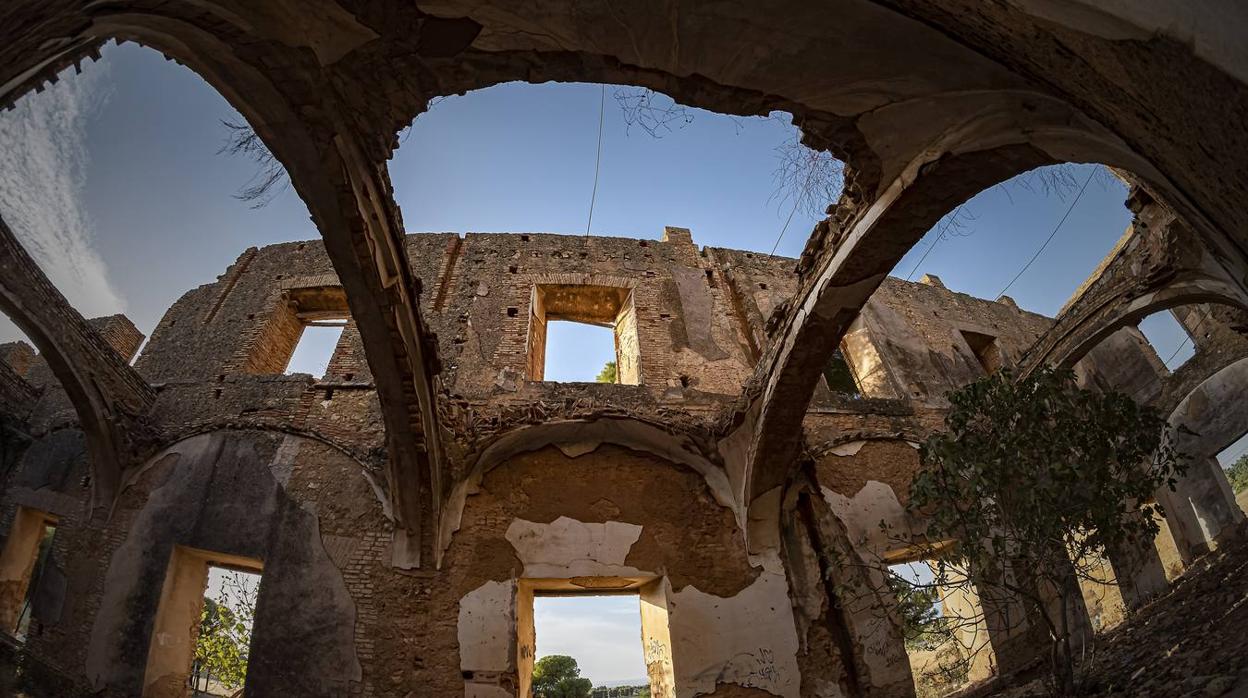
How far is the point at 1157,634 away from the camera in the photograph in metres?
4.90

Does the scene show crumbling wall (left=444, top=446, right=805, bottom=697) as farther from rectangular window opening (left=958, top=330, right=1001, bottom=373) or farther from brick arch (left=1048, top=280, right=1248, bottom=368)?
rectangular window opening (left=958, top=330, right=1001, bottom=373)

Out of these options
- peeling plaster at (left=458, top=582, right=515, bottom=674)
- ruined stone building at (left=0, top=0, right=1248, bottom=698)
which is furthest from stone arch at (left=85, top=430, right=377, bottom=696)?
peeling plaster at (left=458, top=582, right=515, bottom=674)

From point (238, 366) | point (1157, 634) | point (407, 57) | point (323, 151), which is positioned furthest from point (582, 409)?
point (1157, 634)

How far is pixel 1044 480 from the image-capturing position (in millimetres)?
4066

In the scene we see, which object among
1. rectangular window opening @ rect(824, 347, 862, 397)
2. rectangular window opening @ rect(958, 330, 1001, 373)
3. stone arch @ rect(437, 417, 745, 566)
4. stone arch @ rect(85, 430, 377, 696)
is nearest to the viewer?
stone arch @ rect(85, 430, 377, 696)

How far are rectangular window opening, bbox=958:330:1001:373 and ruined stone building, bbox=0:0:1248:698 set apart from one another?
137cm

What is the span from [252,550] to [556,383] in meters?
3.62

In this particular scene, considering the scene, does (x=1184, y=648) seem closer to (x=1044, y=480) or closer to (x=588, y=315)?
(x=1044, y=480)

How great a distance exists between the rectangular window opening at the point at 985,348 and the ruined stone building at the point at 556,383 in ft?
4.48

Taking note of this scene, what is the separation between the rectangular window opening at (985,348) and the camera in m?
10.5

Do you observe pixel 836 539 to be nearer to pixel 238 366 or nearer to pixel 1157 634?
pixel 1157 634

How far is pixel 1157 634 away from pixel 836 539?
8.82 ft

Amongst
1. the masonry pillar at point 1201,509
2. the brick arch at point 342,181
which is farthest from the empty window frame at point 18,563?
the masonry pillar at point 1201,509

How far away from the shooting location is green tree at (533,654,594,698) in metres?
15.7
